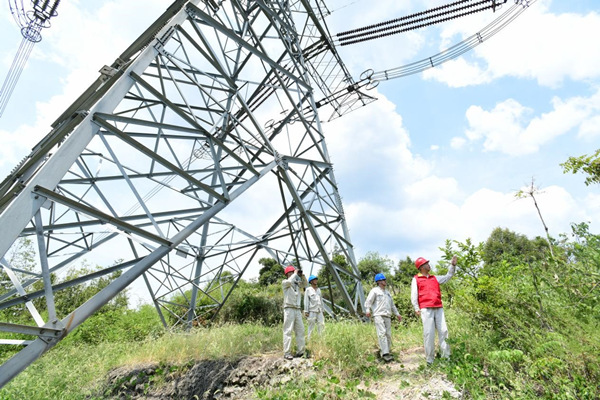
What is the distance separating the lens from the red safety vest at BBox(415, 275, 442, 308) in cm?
518

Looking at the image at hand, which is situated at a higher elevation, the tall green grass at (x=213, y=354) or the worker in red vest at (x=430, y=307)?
the worker in red vest at (x=430, y=307)

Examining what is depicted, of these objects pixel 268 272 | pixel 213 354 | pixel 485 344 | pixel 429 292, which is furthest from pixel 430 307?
pixel 268 272

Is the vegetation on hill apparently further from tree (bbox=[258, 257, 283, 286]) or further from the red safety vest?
tree (bbox=[258, 257, 283, 286])

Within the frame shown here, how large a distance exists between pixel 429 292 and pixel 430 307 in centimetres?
24

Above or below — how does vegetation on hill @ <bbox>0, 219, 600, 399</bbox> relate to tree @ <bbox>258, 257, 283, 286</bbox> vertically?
below

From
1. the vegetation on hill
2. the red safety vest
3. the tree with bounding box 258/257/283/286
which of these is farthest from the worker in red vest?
the tree with bounding box 258/257/283/286

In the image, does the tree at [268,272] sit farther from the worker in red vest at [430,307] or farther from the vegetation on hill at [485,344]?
the worker in red vest at [430,307]

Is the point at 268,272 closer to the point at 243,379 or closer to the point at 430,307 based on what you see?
the point at 243,379

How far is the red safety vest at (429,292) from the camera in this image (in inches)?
204

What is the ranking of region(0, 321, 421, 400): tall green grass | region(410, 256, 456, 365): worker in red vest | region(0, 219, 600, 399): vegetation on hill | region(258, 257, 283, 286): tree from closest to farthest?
region(0, 219, 600, 399): vegetation on hill
region(410, 256, 456, 365): worker in red vest
region(0, 321, 421, 400): tall green grass
region(258, 257, 283, 286): tree

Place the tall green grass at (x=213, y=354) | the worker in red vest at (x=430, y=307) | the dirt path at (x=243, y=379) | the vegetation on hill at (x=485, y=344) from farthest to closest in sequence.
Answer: the tall green grass at (x=213, y=354) → the worker in red vest at (x=430, y=307) → the dirt path at (x=243, y=379) → the vegetation on hill at (x=485, y=344)

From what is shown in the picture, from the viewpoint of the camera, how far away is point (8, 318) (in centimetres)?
1636

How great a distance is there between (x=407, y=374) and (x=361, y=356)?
914 mm

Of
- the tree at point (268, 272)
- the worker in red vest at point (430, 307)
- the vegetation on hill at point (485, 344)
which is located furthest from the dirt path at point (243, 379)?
the tree at point (268, 272)
